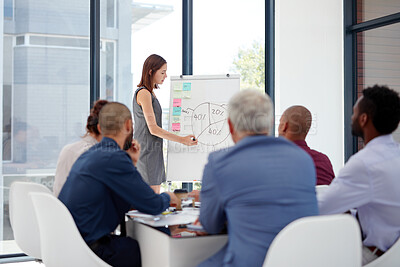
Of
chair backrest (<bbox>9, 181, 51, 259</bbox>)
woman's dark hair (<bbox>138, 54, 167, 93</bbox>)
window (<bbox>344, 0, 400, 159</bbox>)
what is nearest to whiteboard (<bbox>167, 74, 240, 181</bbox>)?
woman's dark hair (<bbox>138, 54, 167, 93</bbox>)

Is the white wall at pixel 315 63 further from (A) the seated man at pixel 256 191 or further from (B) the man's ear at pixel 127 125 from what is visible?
(A) the seated man at pixel 256 191

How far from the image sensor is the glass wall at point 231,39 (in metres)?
5.02

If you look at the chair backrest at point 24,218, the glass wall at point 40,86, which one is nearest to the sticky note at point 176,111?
the glass wall at point 40,86

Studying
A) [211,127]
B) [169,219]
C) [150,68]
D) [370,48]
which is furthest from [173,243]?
[370,48]

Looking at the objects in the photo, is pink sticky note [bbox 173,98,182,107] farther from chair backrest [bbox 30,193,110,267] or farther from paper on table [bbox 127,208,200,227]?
chair backrest [bbox 30,193,110,267]

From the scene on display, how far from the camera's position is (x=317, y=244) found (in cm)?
149

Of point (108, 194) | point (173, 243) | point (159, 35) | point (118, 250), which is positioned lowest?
point (118, 250)

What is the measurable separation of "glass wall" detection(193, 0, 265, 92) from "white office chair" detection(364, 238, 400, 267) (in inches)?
133

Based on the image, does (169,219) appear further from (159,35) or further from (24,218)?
(159,35)

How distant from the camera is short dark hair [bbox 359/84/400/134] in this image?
2.02m

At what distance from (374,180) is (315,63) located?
3376 millimetres

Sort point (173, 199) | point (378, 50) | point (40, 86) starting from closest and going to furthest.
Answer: point (173, 199) → point (40, 86) → point (378, 50)

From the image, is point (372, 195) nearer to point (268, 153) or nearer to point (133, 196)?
point (268, 153)

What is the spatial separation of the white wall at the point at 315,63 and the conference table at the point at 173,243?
3216mm
